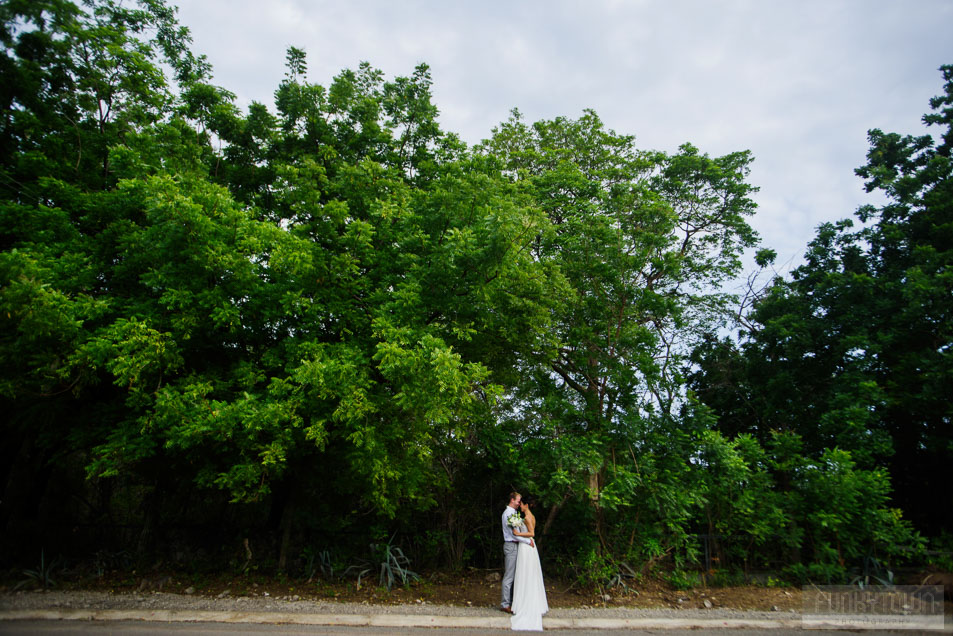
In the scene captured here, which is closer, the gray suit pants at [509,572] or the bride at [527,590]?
the bride at [527,590]

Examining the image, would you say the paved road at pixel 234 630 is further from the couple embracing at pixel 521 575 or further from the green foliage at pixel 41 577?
the green foliage at pixel 41 577

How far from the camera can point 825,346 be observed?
10.7 meters

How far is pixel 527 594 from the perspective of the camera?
6219mm

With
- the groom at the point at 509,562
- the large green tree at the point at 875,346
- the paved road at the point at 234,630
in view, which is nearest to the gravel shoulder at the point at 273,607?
the groom at the point at 509,562

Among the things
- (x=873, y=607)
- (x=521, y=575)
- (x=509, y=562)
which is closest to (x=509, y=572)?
(x=509, y=562)

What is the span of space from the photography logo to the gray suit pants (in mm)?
3933

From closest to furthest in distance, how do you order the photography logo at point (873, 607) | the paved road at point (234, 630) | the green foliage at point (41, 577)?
the paved road at point (234, 630)
the photography logo at point (873, 607)
the green foliage at point (41, 577)

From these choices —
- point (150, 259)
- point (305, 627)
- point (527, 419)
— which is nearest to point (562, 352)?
point (527, 419)

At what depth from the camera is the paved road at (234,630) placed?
17.8 feet

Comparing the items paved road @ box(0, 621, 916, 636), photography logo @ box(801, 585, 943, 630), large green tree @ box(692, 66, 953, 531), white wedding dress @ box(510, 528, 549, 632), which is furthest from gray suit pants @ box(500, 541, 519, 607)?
large green tree @ box(692, 66, 953, 531)

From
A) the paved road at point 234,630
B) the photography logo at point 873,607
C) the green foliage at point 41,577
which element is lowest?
the green foliage at point 41,577

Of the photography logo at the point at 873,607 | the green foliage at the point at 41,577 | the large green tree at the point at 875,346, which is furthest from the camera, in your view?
the large green tree at the point at 875,346

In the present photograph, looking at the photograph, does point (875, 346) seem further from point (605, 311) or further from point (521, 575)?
point (521, 575)

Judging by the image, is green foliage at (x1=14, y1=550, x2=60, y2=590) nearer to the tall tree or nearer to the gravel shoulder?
the gravel shoulder
